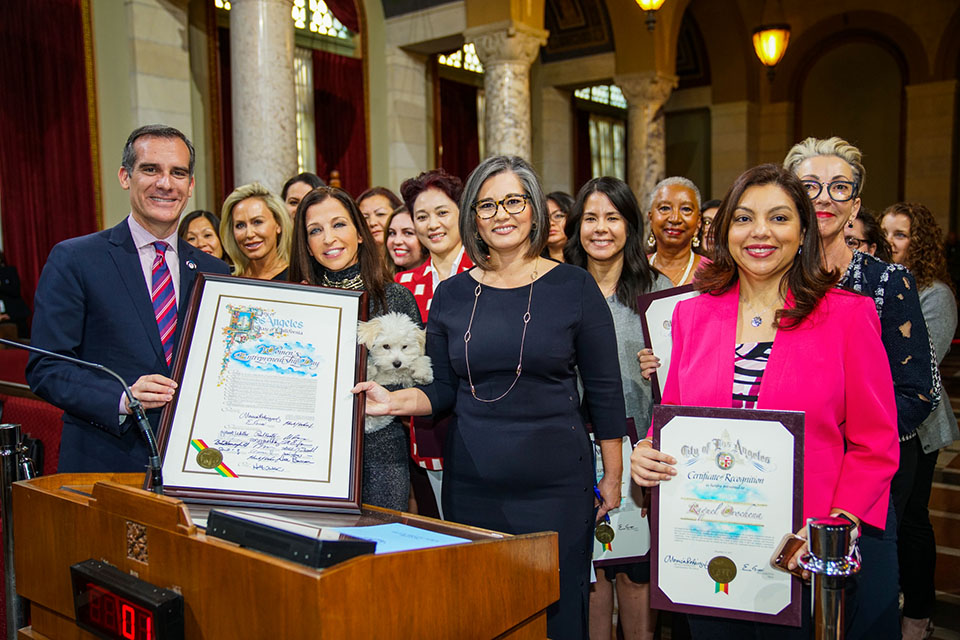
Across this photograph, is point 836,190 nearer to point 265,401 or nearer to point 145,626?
point 265,401

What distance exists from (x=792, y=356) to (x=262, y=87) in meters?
5.35

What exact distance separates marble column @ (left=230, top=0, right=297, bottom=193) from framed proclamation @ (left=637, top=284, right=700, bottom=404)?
14.7ft

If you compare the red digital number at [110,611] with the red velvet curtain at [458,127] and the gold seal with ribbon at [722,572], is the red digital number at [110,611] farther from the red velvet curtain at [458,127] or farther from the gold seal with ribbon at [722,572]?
the red velvet curtain at [458,127]

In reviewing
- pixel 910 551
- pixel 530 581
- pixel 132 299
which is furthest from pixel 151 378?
pixel 910 551

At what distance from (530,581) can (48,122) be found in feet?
26.6

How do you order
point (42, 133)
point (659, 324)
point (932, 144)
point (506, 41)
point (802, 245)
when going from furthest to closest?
point (932, 144)
point (506, 41)
point (42, 133)
point (659, 324)
point (802, 245)

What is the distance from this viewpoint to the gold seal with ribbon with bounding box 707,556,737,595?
1.58 m

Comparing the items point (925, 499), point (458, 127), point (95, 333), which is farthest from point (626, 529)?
point (458, 127)

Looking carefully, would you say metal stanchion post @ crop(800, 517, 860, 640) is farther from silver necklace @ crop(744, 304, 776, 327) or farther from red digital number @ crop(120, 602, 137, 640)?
red digital number @ crop(120, 602, 137, 640)

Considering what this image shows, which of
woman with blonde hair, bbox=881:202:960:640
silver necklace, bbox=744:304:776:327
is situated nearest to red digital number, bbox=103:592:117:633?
silver necklace, bbox=744:304:776:327

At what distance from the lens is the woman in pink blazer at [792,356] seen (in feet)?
5.37

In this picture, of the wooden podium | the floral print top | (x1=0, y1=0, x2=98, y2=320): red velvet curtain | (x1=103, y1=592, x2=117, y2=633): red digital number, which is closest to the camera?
the wooden podium

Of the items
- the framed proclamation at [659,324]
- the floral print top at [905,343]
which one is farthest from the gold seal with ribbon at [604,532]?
the floral print top at [905,343]

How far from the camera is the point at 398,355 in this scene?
83.8 inches
